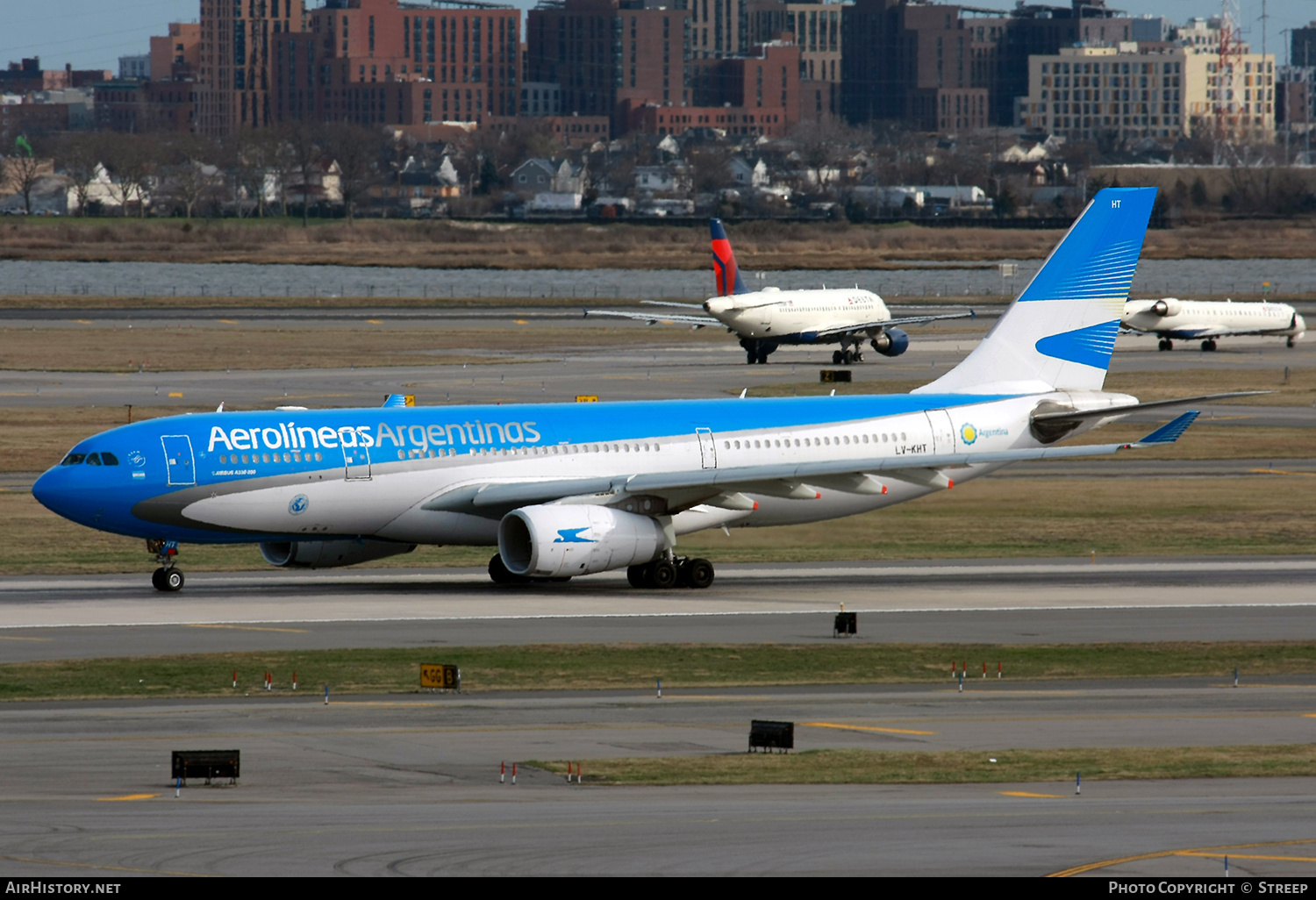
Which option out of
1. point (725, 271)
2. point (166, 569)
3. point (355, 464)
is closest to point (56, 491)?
point (166, 569)

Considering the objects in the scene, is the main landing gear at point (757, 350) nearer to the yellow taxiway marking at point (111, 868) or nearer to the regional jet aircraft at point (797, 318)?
the regional jet aircraft at point (797, 318)

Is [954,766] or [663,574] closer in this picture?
[954,766]

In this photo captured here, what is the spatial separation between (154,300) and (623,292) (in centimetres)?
4755

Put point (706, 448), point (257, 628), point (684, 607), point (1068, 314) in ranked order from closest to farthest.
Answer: point (257, 628) → point (684, 607) → point (706, 448) → point (1068, 314)

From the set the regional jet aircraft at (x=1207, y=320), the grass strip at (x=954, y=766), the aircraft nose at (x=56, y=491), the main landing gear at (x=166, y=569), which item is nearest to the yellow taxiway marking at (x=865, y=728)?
the grass strip at (x=954, y=766)

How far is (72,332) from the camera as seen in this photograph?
415ft

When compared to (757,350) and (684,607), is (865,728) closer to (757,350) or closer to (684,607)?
(684,607)

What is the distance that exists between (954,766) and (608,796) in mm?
5400

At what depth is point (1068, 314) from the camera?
52.5 meters

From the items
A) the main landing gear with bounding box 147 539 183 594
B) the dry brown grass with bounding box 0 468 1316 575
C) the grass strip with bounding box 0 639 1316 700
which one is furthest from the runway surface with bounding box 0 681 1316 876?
the dry brown grass with bounding box 0 468 1316 575

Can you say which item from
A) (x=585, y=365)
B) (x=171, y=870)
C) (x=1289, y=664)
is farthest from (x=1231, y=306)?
(x=171, y=870)

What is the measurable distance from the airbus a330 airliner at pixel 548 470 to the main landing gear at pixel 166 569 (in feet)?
0.14

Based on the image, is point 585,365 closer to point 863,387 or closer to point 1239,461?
point 863,387
